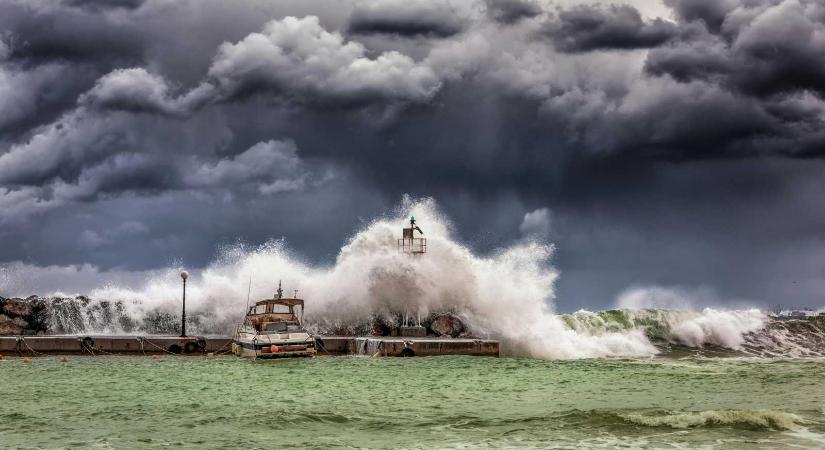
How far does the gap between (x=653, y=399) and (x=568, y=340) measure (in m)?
26.4

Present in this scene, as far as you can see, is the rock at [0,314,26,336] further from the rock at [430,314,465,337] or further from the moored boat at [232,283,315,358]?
the rock at [430,314,465,337]

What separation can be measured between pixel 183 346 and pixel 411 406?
25227 mm

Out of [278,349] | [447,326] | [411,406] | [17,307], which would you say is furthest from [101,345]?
[411,406]

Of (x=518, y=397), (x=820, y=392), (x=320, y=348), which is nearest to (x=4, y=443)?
(x=518, y=397)

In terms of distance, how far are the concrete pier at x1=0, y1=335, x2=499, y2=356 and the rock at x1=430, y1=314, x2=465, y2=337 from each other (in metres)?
5.92

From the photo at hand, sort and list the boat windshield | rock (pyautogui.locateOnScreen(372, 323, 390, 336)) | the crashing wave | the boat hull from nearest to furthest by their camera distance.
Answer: the crashing wave
the boat hull
the boat windshield
rock (pyautogui.locateOnScreen(372, 323, 390, 336))

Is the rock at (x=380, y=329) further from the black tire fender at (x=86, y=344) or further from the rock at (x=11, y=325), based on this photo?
the rock at (x=11, y=325)

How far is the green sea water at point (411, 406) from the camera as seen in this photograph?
1825cm

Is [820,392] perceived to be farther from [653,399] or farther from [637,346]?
[637,346]

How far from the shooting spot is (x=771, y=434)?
17906 millimetres

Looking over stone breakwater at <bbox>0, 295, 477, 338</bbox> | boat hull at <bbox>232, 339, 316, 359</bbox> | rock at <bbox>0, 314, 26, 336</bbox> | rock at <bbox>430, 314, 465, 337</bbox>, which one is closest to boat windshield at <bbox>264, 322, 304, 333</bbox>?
boat hull at <bbox>232, 339, 316, 359</bbox>

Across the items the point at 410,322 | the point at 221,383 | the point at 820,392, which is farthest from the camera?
the point at 410,322

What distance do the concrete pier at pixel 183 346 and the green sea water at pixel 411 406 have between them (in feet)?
19.7

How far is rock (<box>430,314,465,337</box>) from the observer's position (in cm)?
5256
